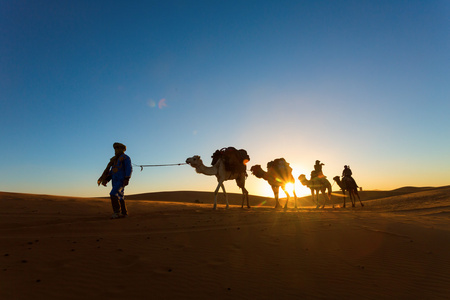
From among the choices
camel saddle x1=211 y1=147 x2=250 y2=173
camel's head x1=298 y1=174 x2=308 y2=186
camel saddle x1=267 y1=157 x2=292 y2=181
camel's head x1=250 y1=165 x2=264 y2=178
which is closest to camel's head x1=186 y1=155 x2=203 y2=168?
camel saddle x1=211 y1=147 x2=250 y2=173

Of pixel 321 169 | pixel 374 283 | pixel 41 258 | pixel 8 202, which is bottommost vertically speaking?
pixel 374 283

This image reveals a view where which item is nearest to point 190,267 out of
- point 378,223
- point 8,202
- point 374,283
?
point 374,283

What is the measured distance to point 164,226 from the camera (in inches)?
301

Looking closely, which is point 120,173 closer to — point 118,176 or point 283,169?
point 118,176

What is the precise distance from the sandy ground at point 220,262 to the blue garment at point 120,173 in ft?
4.84

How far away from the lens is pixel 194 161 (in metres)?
13.9

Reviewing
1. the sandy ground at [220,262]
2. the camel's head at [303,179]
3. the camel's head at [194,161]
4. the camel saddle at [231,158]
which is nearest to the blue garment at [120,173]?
the sandy ground at [220,262]

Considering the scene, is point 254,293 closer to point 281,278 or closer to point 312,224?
point 281,278

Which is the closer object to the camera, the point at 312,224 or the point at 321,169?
the point at 312,224

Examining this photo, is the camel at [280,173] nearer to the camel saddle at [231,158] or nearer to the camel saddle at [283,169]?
the camel saddle at [283,169]

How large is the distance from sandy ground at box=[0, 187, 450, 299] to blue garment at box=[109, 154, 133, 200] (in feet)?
4.84

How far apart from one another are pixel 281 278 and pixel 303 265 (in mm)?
758

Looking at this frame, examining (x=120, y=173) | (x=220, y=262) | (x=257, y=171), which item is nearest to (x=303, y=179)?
(x=257, y=171)

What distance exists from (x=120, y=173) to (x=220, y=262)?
5.61 metres
